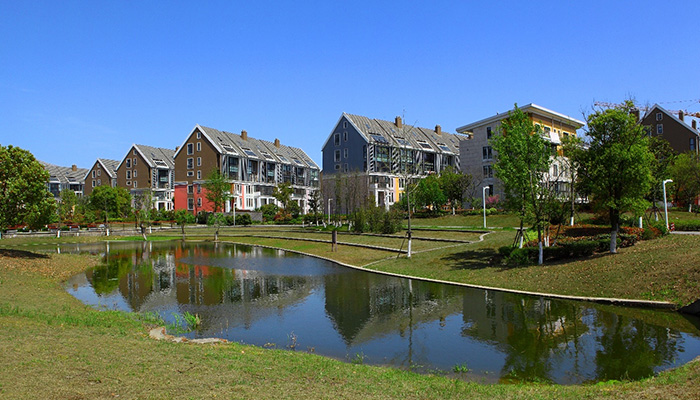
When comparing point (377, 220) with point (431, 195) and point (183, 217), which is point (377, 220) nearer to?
point (431, 195)

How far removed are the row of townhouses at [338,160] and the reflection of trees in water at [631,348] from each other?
4363 cm

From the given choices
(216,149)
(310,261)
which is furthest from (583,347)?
(216,149)

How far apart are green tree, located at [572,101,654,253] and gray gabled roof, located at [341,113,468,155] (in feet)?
158

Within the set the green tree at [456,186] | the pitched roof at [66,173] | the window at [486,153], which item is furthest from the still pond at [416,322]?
the pitched roof at [66,173]

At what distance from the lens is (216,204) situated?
74.9 meters

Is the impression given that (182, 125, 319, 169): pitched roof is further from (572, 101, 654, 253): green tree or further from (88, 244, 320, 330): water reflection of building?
(572, 101, 654, 253): green tree

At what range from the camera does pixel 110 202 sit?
80125 mm

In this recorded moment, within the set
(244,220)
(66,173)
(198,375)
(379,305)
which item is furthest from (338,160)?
(66,173)

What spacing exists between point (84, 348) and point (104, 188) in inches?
3104

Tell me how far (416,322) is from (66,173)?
140018mm

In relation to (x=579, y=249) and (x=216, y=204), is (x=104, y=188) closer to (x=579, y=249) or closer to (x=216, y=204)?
(x=216, y=204)

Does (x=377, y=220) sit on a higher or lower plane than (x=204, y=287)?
higher

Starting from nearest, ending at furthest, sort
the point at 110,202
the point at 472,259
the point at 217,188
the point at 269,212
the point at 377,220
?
the point at 472,259
the point at 377,220
the point at 217,188
the point at 269,212
the point at 110,202

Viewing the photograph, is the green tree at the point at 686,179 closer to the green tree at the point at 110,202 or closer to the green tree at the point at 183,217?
the green tree at the point at 183,217
